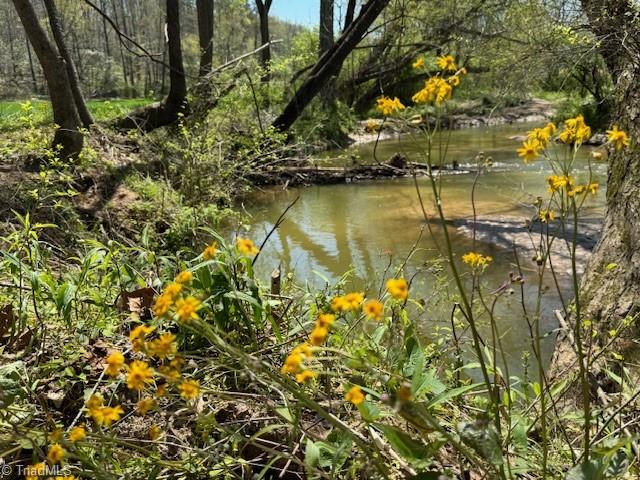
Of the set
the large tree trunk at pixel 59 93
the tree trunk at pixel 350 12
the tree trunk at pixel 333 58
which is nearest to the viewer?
the large tree trunk at pixel 59 93

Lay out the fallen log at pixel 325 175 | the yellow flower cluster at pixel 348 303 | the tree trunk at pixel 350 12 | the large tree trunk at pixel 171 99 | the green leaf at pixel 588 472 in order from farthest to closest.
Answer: the fallen log at pixel 325 175 → the tree trunk at pixel 350 12 → the large tree trunk at pixel 171 99 → the green leaf at pixel 588 472 → the yellow flower cluster at pixel 348 303

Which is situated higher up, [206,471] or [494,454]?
[494,454]

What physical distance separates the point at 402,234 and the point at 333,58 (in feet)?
12.4

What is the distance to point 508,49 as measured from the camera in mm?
9227

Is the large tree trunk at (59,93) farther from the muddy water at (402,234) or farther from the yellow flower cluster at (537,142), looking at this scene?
the yellow flower cluster at (537,142)

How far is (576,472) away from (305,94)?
27.9 feet

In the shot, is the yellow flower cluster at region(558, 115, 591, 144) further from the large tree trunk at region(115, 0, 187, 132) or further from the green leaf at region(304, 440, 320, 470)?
the large tree trunk at region(115, 0, 187, 132)

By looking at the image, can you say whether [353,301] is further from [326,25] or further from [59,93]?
[326,25]

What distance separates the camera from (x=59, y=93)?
5.16 metres

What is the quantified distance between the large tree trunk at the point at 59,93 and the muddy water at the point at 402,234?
7.69 feet

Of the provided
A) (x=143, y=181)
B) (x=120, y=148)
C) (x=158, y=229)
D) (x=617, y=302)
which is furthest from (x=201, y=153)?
(x=617, y=302)

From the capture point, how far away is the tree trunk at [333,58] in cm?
777

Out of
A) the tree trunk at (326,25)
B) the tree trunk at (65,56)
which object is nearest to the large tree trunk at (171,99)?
the tree trunk at (65,56)

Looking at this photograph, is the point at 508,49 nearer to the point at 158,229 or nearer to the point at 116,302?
the point at 158,229
